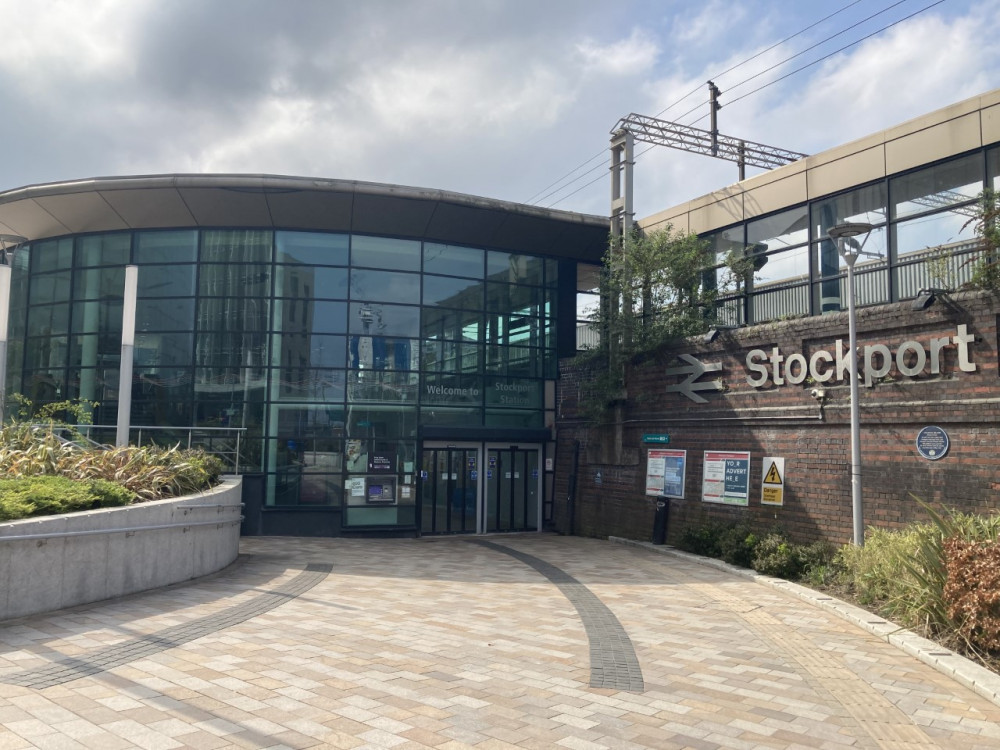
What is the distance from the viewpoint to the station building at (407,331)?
1622 centimetres

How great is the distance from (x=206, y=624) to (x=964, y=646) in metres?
7.92

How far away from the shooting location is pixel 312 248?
19984 mm

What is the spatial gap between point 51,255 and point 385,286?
9.09 m

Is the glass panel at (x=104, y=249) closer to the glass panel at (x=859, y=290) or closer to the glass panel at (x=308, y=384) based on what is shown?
the glass panel at (x=308, y=384)

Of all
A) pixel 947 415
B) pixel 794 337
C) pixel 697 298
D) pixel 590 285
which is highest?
pixel 590 285

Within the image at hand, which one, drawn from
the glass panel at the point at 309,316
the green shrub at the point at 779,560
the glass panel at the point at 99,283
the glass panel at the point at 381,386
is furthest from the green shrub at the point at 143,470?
the green shrub at the point at 779,560

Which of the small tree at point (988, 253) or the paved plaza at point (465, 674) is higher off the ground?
the small tree at point (988, 253)

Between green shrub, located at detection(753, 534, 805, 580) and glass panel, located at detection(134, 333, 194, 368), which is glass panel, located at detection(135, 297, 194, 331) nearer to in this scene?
glass panel, located at detection(134, 333, 194, 368)

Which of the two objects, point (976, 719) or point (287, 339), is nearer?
point (976, 719)

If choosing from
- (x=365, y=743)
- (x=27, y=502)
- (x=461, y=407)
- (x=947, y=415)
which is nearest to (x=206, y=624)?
(x=27, y=502)

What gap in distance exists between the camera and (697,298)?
1805cm

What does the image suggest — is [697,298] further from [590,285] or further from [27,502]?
[27,502]

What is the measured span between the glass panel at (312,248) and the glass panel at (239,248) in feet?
1.21

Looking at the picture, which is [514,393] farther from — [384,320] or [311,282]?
[311,282]
